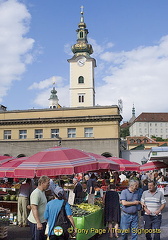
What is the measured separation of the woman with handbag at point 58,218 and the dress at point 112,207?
391cm

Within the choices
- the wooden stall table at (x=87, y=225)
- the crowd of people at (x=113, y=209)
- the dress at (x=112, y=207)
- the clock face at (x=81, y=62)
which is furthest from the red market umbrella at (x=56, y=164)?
the clock face at (x=81, y=62)

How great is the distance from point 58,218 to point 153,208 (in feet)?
8.57

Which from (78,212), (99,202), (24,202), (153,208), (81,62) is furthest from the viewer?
(81,62)

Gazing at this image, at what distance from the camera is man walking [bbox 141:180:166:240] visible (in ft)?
23.4

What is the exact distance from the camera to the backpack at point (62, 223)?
545 centimetres

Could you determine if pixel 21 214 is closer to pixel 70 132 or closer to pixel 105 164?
pixel 105 164

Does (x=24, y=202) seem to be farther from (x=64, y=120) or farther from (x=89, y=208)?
(x=64, y=120)

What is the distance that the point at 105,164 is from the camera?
1193cm

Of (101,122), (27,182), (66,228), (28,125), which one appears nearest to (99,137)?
(101,122)

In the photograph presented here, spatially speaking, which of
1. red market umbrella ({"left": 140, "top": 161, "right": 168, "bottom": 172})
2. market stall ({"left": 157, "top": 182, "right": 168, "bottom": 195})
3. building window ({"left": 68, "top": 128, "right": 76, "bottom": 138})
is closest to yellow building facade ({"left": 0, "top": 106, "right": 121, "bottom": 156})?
building window ({"left": 68, "top": 128, "right": 76, "bottom": 138})

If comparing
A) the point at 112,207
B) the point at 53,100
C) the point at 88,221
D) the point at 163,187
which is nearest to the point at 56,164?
the point at 88,221

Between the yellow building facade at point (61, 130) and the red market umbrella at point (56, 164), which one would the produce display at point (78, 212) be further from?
the yellow building facade at point (61, 130)

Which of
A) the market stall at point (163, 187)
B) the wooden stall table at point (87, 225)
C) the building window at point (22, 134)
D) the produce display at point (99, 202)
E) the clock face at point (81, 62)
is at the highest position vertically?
the clock face at point (81, 62)

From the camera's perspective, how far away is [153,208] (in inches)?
282
